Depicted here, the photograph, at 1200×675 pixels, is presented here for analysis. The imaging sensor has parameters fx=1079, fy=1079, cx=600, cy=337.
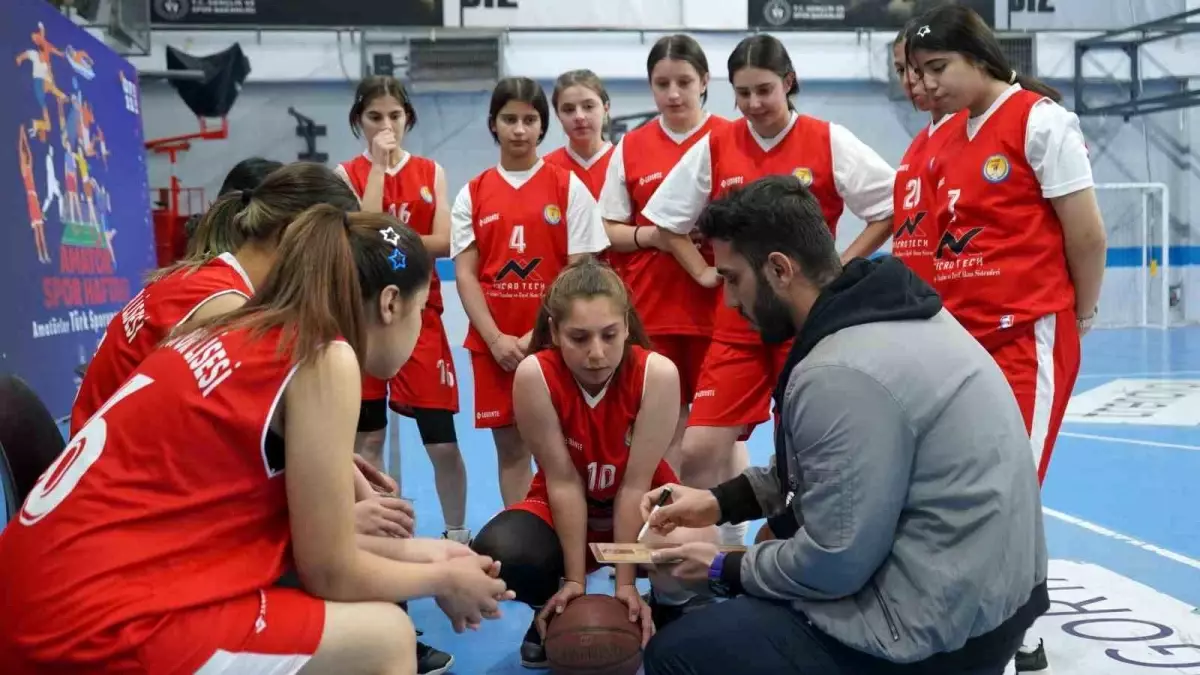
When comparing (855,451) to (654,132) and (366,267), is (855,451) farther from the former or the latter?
(654,132)

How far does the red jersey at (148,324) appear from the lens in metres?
2.39

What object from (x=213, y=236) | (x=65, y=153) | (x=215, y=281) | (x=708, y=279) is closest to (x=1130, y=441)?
(x=708, y=279)

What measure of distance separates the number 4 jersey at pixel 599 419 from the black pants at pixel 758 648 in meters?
1.08

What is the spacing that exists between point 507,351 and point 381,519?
74.4 inches

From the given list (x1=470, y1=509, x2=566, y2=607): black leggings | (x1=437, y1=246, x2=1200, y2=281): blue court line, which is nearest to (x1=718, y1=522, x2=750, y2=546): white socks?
(x1=470, y1=509, x2=566, y2=607): black leggings

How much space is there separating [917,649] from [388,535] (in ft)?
3.49

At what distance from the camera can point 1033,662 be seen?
9.53ft

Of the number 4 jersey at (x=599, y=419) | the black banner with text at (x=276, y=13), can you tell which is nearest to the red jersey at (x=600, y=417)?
the number 4 jersey at (x=599, y=419)

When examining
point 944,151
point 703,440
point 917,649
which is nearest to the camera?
point 917,649

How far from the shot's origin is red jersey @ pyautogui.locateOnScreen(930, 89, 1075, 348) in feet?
9.59

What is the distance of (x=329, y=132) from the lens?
1372cm

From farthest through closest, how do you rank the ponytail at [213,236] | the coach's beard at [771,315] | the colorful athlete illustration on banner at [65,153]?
the colorful athlete illustration on banner at [65,153] < the ponytail at [213,236] < the coach's beard at [771,315]

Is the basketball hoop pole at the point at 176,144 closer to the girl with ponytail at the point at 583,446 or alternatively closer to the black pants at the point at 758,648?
the girl with ponytail at the point at 583,446

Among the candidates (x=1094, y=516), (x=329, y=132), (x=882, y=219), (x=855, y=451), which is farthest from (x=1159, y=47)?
(x=855, y=451)
